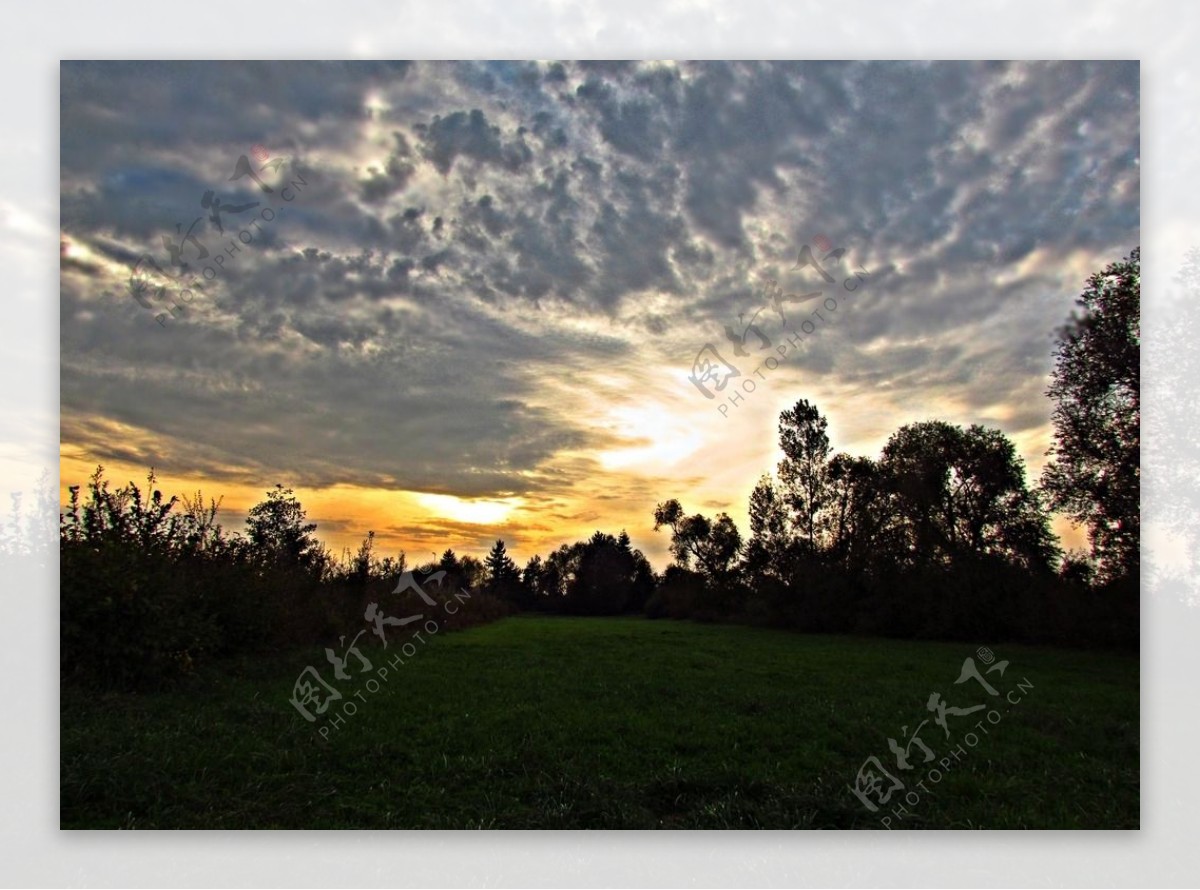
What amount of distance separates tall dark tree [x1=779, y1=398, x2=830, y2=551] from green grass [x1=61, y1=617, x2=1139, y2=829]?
12.3 feet

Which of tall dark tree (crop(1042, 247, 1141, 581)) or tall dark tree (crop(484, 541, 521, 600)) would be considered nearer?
tall dark tree (crop(1042, 247, 1141, 581))

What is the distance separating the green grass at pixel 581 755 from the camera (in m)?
5.79

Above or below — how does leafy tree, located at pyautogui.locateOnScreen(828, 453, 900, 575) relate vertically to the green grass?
above

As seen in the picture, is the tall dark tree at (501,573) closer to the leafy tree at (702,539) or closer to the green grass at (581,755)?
the green grass at (581,755)

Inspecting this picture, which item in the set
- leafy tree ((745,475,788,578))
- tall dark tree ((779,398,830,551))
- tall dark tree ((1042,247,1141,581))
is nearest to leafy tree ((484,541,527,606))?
tall dark tree ((779,398,830,551))

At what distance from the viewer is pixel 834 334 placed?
8359mm

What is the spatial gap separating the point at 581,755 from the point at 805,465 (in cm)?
1053

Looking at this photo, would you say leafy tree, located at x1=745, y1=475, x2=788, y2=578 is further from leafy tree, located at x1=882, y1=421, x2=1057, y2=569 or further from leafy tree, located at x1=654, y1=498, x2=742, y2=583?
leafy tree, located at x1=882, y1=421, x2=1057, y2=569

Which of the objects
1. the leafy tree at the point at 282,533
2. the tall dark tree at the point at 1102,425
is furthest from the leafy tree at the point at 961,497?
the leafy tree at the point at 282,533

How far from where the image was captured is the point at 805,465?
15.8 metres

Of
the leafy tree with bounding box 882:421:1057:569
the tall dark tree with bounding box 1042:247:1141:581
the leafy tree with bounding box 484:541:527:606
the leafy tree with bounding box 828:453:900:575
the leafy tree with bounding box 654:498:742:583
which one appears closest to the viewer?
the tall dark tree with bounding box 1042:247:1141:581

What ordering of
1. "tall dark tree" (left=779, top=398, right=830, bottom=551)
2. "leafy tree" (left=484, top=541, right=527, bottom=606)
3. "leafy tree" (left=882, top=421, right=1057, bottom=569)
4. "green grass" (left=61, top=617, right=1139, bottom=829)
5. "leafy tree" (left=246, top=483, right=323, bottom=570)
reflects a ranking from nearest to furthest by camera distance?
"green grass" (left=61, top=617, right=1139, bottom=829) → "leafy tree" (left=246, top=483, right=323, bottom=570) → "tall dark tree" (left=779, top=398, right=830, bottom=551) → "leafy tree" (left=484, top=541, right=527, bottom=606) → "leafy tree" (left=882, top=421, right=1057, bottom=569)

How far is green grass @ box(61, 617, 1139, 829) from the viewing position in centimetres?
579

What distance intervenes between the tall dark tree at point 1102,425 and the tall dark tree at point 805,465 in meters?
3.03
